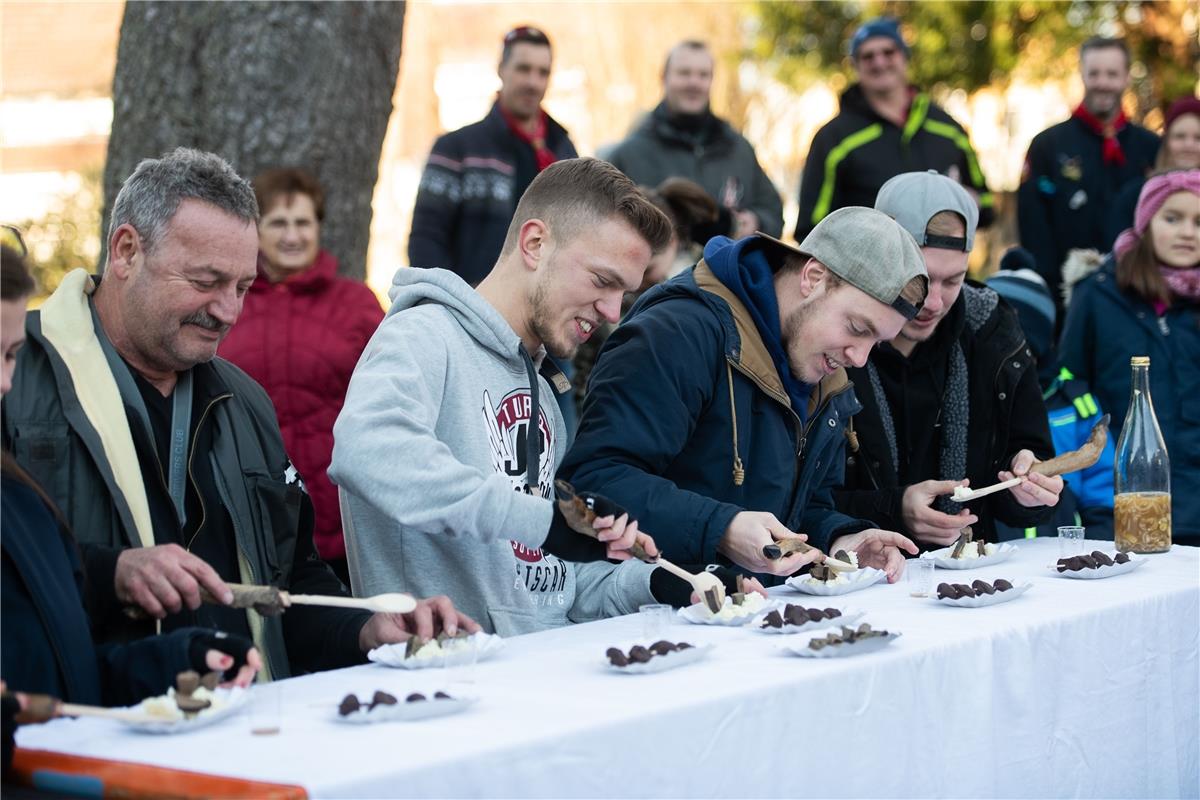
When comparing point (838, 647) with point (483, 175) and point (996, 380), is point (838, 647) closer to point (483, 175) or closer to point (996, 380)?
point (996, 380)

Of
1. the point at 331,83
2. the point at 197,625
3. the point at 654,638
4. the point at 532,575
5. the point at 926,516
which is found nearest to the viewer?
the point at 654,638

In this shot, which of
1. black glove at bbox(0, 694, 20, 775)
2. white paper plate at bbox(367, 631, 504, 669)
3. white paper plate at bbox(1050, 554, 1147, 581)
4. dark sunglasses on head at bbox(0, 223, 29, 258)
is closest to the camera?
black glove at bbox(0, 694, 20, 775)

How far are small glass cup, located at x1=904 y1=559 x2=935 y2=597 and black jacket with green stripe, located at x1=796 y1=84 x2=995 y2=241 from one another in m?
3.35

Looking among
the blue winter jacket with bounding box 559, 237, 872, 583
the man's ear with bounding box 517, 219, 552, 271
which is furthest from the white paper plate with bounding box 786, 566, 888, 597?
the man's ear with bounding box 517, 219, 552, 271

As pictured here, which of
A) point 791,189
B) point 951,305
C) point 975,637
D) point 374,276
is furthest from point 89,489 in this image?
point 791,189

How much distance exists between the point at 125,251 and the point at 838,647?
1574 millimetres

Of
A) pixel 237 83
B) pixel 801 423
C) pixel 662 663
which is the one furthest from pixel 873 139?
pixel 662 663

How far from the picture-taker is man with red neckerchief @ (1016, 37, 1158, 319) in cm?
754

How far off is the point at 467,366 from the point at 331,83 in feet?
9.66

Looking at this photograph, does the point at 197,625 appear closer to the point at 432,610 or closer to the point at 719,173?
the point at 432,610

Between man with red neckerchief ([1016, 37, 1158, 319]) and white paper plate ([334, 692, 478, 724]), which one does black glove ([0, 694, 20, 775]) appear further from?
man with red neckerchief ([1016, 37, 1158, 319])

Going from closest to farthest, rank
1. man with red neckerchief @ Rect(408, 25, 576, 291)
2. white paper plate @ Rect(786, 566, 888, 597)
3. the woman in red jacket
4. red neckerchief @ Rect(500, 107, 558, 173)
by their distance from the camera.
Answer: white paper plate @ Rect(786, 566, 888, 597)
the woman in red jacket
man with red neckerchief @ Rect(408, 25, 576, 291)
red neckerchief @ Rect(500, 107, 558, 173)

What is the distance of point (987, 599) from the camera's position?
314 cm

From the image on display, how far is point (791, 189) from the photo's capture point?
15016 millimetres
